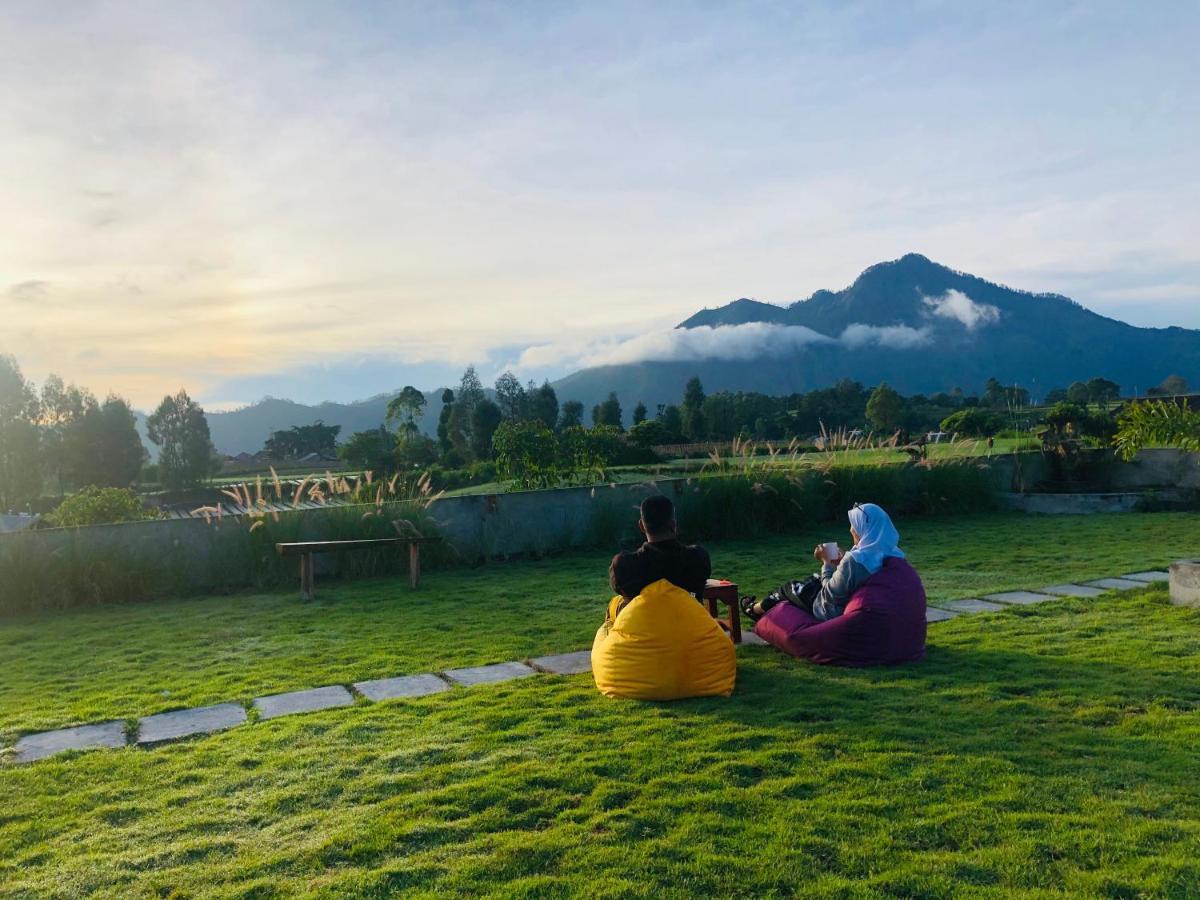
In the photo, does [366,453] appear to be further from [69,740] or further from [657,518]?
[657,518]

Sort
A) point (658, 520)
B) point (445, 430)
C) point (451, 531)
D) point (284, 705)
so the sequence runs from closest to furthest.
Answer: point (284, 705) < point (658, 520) < point (451, 531) < point (445, 430)

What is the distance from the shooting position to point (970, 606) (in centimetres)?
668

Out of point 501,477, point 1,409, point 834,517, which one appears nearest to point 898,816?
point 834,517

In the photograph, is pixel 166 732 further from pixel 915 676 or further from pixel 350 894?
pixel 915 676

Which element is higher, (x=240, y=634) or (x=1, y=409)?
(x=1, y=409)

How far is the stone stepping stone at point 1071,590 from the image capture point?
6902mm

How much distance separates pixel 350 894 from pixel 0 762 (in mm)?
2420

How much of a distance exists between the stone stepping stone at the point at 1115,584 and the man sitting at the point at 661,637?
422 centimetres

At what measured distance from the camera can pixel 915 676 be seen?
15.6 feet

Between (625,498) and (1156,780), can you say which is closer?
(1156,780)

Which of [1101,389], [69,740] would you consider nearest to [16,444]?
[69,740]

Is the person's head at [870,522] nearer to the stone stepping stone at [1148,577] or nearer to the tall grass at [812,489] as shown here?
the stone stepping stone at [1148,577]

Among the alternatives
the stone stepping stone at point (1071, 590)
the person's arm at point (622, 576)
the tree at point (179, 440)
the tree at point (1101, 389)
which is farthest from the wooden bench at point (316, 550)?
the tree at point (179, 440)

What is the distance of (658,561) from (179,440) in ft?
280
